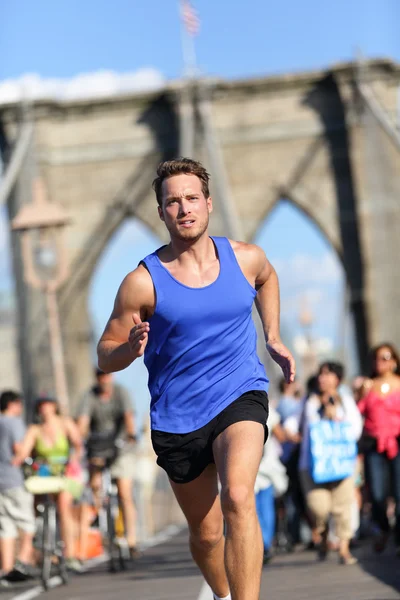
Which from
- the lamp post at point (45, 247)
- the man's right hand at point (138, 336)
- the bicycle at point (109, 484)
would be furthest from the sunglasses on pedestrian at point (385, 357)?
the lamp post at point (45, 247)

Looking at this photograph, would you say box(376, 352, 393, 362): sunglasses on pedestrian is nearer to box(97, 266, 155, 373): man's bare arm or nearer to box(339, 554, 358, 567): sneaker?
box(339, 554, 358, 567): sneaker

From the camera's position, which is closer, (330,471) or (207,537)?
(207,537)

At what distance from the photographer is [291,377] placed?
18.4 feet

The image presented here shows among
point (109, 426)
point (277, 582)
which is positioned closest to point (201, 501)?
point (277, 582)

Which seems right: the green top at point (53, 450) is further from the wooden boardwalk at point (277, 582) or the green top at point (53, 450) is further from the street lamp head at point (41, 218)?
the street lamp head at point (41, 218)

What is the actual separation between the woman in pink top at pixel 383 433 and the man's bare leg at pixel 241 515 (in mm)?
5475

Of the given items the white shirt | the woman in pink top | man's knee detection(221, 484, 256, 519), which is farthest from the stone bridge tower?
man's knee detection(221, 484, 256, 519)

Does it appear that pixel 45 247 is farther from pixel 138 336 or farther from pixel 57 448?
pixel 138 336

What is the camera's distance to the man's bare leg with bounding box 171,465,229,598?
18.4 ft

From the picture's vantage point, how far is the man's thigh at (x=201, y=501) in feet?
18.3

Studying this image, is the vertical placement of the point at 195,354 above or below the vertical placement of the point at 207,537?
above

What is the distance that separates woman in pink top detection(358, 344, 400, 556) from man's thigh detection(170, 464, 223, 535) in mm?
5239

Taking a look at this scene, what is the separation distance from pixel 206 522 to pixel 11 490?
5761 millimetres

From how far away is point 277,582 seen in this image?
30.1ft
